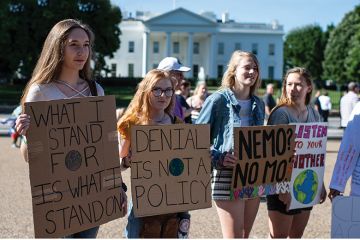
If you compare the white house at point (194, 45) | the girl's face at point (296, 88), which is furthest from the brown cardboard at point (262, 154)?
the white house at point (194, 45)

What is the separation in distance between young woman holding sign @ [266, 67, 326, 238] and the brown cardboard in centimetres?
22

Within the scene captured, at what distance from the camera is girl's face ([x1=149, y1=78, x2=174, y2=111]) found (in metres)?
4.04

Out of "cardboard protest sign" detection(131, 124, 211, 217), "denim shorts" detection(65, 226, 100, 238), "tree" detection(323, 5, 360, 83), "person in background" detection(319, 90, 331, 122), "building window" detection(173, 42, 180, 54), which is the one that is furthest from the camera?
"building window" detection(173, 42, 180, 54)

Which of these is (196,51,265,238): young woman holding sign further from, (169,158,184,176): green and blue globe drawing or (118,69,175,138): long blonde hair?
(118,69,175,138): long blonde hair

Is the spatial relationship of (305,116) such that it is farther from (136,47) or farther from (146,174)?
(136,47)

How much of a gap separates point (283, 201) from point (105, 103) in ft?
6.04

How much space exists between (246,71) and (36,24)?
135 feet

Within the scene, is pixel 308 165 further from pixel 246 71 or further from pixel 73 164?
pixel 73 164

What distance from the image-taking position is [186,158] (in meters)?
3.92

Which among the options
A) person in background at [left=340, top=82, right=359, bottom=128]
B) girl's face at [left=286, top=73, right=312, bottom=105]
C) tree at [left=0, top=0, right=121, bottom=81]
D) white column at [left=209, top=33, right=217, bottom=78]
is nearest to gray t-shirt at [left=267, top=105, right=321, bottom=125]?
girl's face at [left=286, top=73, right=312, bottom=105]

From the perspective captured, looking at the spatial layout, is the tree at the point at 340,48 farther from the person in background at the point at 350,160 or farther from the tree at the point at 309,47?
the person in background at the point at 350,160

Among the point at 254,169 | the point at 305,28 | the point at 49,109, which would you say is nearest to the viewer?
the point at 49,109

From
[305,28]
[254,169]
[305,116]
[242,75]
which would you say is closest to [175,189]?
[254,169]

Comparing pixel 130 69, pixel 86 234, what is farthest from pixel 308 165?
pixel 130 69
